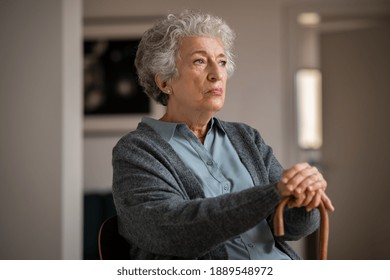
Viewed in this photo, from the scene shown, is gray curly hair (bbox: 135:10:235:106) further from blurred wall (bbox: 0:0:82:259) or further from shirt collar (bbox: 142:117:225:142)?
blurred wall (bbox: 0:0:82:259)

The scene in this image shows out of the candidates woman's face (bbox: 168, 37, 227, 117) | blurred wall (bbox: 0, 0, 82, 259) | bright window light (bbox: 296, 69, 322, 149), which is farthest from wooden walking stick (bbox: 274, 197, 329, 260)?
bright window light (bbox: 296, 69, 322, 149)

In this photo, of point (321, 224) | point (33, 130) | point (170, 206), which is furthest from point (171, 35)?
point (33, 130)

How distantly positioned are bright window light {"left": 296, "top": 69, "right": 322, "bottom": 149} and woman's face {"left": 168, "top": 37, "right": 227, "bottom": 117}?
251 centimetres

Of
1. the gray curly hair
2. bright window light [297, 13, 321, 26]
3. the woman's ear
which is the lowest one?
the woman's ear

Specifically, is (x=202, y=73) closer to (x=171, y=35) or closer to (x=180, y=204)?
(x=171, y=35)

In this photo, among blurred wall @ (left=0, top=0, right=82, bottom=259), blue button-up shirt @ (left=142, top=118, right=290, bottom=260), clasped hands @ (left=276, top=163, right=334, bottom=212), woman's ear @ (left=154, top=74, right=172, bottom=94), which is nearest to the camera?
clasped hands @ (left=276, top=163, right=334, bottom=212)

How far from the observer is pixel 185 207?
1203 mm

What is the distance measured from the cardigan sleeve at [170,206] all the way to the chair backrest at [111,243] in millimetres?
37

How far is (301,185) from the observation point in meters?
1.15

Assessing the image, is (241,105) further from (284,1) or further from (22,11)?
(22,11)

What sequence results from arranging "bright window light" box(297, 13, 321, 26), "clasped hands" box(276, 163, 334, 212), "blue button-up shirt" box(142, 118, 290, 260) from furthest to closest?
"bright window light" box(297, 13, 321, 26), "blue button-up shirt" box(142, 118, 290, 260), "clasped hands" box(276, 163, 334, 212)

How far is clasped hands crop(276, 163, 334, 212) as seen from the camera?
3.74ft

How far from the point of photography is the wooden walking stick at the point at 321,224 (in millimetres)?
1175

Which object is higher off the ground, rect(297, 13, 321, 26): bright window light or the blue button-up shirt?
rect(297, 13, 321, 26): bright window light
